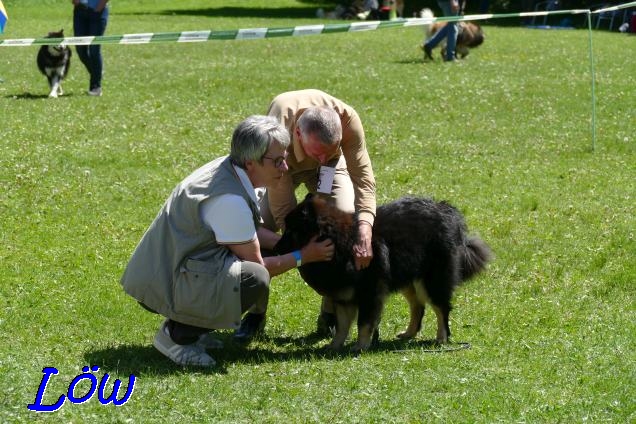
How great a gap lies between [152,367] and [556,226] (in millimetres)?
4813

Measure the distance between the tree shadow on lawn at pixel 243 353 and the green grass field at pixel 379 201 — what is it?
0.02 meters

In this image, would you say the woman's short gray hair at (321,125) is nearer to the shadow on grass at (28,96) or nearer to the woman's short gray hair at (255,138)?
the woman's short gray hair at (255,138)

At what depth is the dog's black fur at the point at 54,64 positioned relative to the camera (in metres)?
15.6

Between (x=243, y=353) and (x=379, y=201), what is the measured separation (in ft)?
13.7

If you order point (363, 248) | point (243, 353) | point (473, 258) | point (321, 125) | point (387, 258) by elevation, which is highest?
point (321, 125)

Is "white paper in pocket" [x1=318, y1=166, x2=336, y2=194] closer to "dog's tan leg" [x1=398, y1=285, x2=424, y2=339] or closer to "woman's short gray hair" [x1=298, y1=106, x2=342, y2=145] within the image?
"woman's short gray hair" [x1=298, y1=106, x2=342, y2=145]

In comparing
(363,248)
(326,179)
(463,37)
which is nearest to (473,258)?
(363,248)

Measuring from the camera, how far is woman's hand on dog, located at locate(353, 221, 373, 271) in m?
5.85

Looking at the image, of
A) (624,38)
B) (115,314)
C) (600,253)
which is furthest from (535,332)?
(624,38)

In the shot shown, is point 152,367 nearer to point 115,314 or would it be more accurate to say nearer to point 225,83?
point 115,314

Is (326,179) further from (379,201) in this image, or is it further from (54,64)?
(54,64)

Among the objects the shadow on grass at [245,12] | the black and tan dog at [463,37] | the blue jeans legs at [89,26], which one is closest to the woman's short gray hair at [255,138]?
the blue jeans legs at [89,26]

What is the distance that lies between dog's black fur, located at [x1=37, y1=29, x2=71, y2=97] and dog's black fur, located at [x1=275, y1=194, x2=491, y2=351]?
10.6 m

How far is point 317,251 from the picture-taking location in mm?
5742
